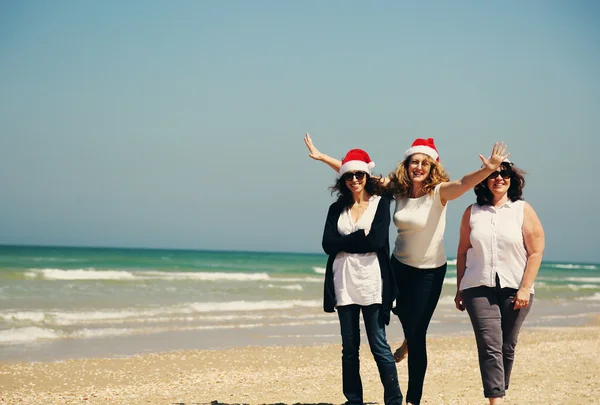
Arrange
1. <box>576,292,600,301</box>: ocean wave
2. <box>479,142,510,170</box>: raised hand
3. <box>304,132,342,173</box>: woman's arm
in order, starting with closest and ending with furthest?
<box>479,142,510,170</box>: raised hand, <box>304,132,342,173</box>: woman's arm, <box>576,292,600,301</box>: ocean wave

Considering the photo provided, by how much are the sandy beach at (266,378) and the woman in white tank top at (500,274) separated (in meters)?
1.33

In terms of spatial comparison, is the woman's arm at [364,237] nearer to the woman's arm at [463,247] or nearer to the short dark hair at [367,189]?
the short dark hair at [367,189]

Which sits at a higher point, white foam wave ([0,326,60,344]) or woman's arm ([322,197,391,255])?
woman's arm ([322,197,391,255])

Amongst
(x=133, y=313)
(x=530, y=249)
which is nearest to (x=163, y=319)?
(x=133, y=313)

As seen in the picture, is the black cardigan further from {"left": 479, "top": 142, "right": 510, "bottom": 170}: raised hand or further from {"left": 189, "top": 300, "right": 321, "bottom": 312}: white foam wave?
{"left": 189, "top": 300, "right": 321, "bottom": 312}: white foam wave

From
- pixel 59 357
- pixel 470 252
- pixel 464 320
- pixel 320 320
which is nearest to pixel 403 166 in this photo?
pixel 470 252

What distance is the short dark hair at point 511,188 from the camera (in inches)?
179

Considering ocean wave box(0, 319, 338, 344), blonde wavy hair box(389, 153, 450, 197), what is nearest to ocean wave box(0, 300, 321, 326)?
ocean wave box(0, 319, 338, 344)

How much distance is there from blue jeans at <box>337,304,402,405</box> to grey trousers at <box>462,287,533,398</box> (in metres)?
0.61

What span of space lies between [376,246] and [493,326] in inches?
36.6

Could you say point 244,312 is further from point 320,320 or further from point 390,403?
point 390,403

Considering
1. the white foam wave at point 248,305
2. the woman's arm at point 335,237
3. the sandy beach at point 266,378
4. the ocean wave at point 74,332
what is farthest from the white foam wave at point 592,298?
the woman's arm at point 335,237

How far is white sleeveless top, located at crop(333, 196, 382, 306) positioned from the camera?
14.9ft

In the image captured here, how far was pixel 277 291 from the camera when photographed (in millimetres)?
19922
